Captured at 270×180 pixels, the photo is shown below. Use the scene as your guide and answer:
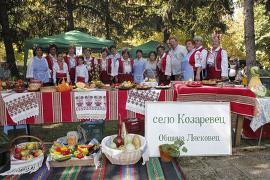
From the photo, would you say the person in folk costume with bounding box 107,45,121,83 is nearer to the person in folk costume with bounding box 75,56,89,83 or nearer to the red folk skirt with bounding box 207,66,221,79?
the person in folk costume with bounding box 75,56,89,83

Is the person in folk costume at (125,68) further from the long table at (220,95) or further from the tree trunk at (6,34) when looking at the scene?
the tree trunk at (6,34)

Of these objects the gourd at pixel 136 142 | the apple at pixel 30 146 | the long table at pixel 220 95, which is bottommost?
the apple at pixel 30 146

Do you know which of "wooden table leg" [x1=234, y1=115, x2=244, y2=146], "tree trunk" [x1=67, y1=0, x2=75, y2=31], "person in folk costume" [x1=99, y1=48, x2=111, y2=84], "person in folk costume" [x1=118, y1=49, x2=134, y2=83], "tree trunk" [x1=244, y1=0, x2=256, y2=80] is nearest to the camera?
"wooden table leg" [x1=234, y1=115, x2=244, y2=146]

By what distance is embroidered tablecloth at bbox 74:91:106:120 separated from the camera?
511cm

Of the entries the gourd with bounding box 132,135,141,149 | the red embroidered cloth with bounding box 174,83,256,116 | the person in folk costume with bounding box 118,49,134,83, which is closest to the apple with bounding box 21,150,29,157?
the gourd with bounding box 132,135,141,149

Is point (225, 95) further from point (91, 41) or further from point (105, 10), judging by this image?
point (105, 10)

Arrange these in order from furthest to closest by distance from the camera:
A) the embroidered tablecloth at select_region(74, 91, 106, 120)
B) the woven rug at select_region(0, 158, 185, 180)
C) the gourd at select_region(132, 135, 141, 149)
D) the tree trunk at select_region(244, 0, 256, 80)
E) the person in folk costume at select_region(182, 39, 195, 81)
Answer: the tree trunk at select_region(244, 0, 256, 80) → the person in folk costume at select_region(182, 39, 195, 81) → the embroidered tablecloth at select_region(74, 91, 106, 120) → the gourd at select_region(132, 135, 141, 149) → the woven rug at select_region(0, 158, 185, 180)

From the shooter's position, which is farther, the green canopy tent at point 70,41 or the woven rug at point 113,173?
the green canopy tent at point 70,41

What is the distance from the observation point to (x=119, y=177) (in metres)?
3.62

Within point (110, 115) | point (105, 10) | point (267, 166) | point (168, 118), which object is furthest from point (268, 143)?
point (105, 10)

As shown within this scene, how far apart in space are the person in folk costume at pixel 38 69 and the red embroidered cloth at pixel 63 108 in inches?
102

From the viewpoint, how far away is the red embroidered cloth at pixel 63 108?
5.05 m

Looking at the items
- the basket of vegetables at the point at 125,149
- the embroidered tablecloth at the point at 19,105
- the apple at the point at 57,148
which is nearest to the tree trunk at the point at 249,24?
the basket of vegetables at the point at 125,149

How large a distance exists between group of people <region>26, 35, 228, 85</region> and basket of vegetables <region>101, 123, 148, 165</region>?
8.98 feet
